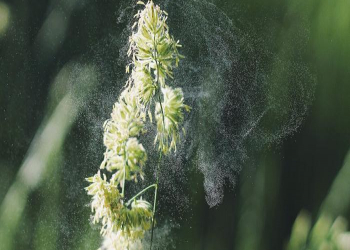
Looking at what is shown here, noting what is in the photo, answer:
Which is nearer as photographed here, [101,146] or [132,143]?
[132,143]

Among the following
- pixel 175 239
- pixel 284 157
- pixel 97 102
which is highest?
pixel 97 102

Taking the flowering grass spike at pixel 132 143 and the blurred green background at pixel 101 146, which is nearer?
the flowering grass spike at pixel 132 143

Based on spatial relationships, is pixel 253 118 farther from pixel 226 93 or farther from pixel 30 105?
pixel 30 105

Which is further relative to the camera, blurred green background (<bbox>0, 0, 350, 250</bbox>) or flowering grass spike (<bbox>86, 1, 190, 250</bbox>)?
blurred green background (<bbox>0, 0, 350, 250</bbox>)

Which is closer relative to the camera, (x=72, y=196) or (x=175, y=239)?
(x=175, y=239)

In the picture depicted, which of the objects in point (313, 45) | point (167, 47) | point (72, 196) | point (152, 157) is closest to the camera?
point (167, 47)

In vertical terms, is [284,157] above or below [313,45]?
below

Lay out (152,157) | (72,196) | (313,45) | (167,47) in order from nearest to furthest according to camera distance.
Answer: (167,47), (313,45), (152,157), (72,196)

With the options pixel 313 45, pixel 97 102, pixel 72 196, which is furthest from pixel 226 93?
pixel 72 196
